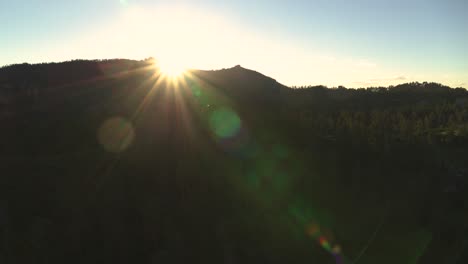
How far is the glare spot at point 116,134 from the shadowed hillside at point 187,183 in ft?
0.40

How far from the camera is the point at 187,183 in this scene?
3247cm

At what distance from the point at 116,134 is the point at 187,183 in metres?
10.4

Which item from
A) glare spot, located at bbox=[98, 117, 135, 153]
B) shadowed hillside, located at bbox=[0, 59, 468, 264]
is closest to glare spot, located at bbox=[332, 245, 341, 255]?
shadowed hillside, located at bbox=[0, 59, 468, 264]

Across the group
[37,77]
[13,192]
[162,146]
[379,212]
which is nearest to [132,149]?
[162,146]

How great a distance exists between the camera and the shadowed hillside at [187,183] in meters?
26.5

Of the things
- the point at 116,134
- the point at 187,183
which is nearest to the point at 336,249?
the point at 187,183

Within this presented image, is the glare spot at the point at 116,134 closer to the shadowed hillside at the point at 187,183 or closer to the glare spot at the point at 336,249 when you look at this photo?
the shadowed hillside at the point at 187,183

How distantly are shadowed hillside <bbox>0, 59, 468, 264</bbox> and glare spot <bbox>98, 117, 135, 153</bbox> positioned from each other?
0.40 feet

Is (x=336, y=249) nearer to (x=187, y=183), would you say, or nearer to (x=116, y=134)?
(x=187, y=183)

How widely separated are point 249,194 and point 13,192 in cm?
2041

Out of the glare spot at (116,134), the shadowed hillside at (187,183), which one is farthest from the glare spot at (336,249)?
the glare spot at (116,134)

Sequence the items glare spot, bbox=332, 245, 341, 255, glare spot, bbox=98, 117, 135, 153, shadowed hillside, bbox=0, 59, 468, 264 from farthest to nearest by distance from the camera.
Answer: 1. glare spot, bbox=98, 117, 135, 153
2. glare spot, bbox=332, 245, 341, 255
3. shadowed hillside, bbox=0, 59, 468, 264

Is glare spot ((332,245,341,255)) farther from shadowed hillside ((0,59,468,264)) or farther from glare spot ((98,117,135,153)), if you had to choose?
glare spot ((98,117,135,153))

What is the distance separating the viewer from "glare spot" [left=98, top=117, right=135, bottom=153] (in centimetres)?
3480
